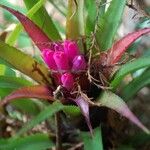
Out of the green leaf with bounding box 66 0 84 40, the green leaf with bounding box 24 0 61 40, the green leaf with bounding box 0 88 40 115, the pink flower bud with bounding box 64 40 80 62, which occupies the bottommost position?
the green leaf with bounding box 0 88 40 115

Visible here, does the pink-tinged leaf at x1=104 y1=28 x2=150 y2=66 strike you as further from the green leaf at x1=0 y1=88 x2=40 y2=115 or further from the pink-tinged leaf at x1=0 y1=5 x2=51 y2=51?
the green leaf at x1=0 y1=88 x2=40 y2=115

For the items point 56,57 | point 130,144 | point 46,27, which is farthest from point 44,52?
point 130,144

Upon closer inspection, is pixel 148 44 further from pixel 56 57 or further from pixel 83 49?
pixel 56 57

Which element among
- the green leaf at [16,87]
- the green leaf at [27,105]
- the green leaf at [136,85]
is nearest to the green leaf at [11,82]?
the green leaf at [16,87]

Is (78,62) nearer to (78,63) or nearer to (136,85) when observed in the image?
(78,63)

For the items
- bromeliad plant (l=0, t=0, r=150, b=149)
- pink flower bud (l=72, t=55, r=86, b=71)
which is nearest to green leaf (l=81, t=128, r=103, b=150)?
bromeliad plant (l=0, t=0, r=150, b=149)

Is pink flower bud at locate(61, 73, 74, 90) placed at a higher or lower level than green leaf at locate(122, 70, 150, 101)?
higher

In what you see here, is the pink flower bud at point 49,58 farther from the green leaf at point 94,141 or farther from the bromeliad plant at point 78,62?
the green leaf at point 94,141
